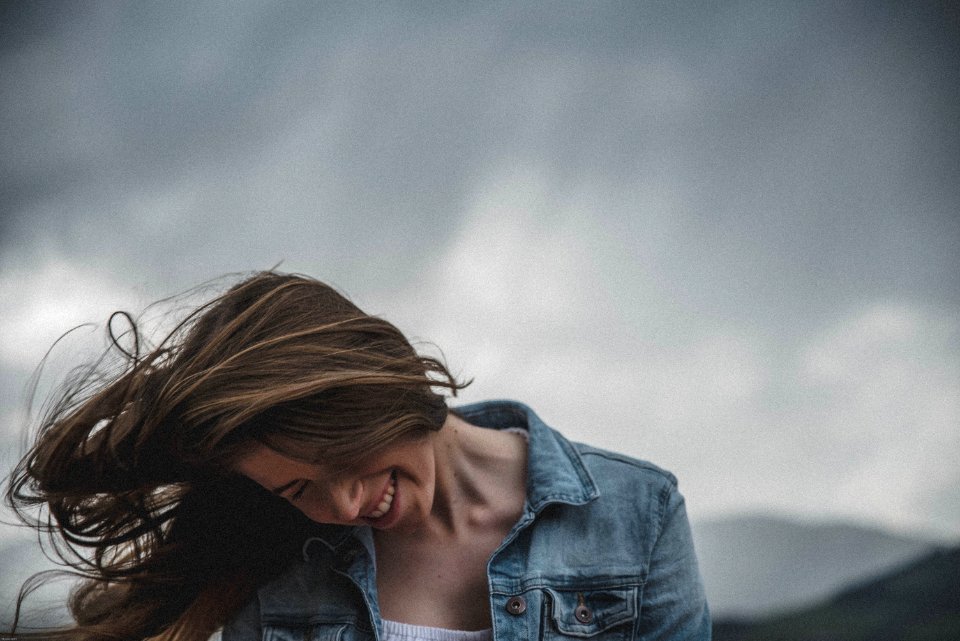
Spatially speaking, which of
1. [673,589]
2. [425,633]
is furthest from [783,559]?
[425,633]

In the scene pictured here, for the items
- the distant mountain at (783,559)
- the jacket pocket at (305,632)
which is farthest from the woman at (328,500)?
the distant mountain at (783,559)

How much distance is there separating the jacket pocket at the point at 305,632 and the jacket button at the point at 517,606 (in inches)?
8.9

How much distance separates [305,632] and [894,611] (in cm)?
115

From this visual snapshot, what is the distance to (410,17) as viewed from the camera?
1626 millimetres

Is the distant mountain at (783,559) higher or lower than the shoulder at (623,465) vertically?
lower

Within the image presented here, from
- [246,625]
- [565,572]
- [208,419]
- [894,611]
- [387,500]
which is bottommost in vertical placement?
[894,611]

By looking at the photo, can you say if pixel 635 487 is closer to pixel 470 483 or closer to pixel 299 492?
pixel 470 483

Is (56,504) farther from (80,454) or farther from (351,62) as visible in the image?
(351,62)

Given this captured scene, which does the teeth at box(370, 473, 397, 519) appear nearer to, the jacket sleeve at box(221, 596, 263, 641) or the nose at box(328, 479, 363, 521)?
the nose at box(328, 479, 363, 521)

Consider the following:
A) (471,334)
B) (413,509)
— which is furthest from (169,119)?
(413,509)

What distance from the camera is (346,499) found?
2.64 feet

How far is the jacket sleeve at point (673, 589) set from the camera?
97cm

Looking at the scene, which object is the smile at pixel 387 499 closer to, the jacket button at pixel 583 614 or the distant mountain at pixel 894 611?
the jacket button at pixel 583 614

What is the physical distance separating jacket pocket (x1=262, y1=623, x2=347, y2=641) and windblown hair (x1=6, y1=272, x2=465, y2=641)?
0.27 ft
